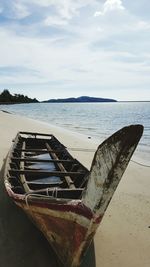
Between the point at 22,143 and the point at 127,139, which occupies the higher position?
the point at 127,139

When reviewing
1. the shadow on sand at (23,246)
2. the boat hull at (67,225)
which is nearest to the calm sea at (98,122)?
the shadow on sand at (23,246)

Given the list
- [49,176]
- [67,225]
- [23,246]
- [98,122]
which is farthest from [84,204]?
[98,122]

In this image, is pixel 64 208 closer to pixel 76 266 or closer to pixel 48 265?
pixel 76 266

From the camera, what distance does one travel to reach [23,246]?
16.4ft

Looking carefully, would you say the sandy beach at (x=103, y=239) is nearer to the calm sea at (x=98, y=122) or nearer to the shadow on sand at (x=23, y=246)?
the shadow on sand at (x=23, y=246)

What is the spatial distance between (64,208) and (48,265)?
3.69ft

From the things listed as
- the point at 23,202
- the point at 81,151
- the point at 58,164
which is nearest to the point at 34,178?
the point at 58,164

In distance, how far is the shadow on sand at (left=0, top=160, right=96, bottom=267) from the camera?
15.1ft

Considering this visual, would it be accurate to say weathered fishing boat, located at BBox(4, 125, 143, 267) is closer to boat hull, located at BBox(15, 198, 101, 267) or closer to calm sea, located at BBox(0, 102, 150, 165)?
boat hull, located at BBox(15, 198, 101, 267)

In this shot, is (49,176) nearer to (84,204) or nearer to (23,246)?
(23,246)

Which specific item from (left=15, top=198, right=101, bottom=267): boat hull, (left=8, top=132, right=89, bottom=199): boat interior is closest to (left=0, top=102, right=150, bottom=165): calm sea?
(left=8, top=132, right=89, bottom=199): boat interior

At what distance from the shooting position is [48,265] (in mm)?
4578

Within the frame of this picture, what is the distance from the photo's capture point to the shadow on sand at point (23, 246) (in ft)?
15.1

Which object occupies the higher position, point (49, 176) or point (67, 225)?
point (67, 225)
